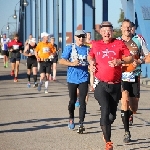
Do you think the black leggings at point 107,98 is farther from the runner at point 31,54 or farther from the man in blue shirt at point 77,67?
the runner at point 31,54

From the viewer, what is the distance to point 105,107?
8672 millimetres

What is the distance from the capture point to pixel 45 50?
19109mm

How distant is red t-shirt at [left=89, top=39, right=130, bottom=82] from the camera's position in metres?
8.60

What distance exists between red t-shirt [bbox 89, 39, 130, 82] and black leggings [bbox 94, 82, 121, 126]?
3.8 inches

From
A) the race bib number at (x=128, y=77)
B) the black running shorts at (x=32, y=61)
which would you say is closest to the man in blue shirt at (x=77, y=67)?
the race bib number at (x=128, y=77)

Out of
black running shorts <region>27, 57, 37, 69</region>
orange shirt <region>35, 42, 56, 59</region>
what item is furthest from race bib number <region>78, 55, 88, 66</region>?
black running shorts <region>27, 57, 37, 69</region>


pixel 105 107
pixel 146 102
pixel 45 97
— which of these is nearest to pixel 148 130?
pixel 105 107

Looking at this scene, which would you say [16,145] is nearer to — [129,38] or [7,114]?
[129,38]

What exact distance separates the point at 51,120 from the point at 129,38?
119 inches

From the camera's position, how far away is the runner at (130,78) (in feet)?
32.8

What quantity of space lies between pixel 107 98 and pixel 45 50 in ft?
34.4

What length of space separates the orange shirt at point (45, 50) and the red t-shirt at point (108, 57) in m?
10.4

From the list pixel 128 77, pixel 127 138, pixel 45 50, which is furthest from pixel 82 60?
pixel 45 50

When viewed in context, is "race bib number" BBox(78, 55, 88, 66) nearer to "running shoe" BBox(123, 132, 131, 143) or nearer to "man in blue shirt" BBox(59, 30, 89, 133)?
"man in blue shirt" BBox(59, 30, 89, 133)
